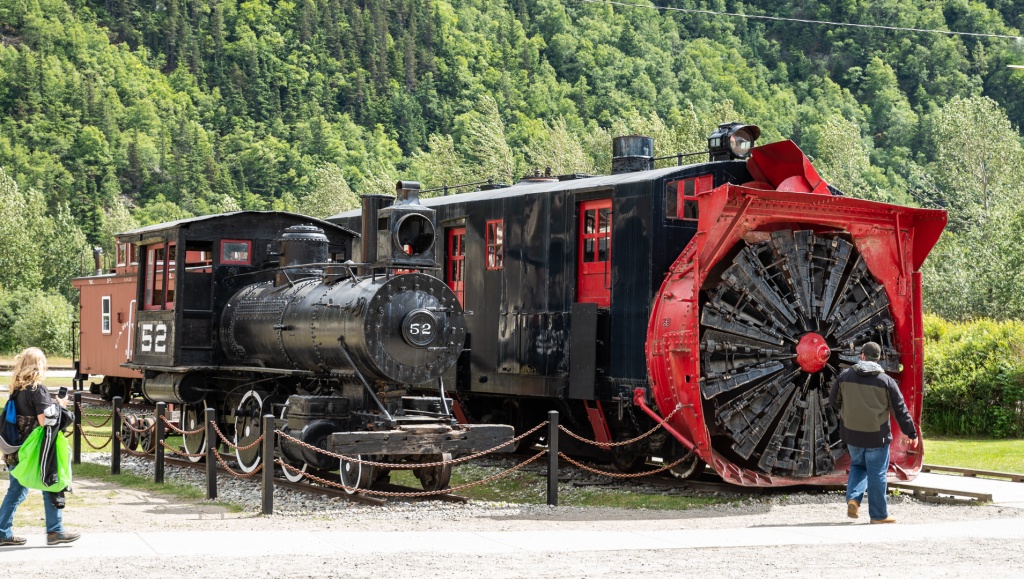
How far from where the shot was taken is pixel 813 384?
13.0 metres

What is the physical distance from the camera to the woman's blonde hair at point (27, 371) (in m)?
9.18

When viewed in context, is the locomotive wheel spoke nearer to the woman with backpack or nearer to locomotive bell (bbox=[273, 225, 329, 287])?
locomotive bell (bbox=[273, 225, 329, 287])

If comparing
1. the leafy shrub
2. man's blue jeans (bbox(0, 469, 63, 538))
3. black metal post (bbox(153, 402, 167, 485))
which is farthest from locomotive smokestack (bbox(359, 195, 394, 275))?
the leafy shrub

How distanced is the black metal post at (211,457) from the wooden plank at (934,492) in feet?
24.2

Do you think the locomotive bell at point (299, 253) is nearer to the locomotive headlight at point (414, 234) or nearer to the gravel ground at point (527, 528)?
the locomotive headlight at point (414, 234)

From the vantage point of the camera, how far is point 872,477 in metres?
11.1

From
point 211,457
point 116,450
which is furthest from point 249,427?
point 116,450

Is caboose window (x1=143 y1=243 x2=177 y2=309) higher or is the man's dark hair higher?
caboose window (x1=143 y1=243 x2=177 y2=309)

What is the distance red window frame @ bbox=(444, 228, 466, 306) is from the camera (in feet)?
53.3

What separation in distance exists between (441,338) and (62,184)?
9397 centimetres

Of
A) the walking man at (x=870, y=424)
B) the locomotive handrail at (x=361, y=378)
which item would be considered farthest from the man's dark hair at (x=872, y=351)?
the locomotive handrail at (x=361, y=378)

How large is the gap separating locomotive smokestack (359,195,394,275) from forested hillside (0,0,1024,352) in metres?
65.3

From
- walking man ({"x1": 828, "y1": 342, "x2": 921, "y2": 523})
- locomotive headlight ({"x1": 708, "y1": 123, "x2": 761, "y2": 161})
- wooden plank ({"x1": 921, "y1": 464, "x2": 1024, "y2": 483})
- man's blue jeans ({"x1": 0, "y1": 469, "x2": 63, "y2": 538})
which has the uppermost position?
locomotive headlight ({"x1": 708, "y1": 123, "x2": 761, "y2": 161})

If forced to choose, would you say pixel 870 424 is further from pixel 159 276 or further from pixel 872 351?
pixel 159 276
